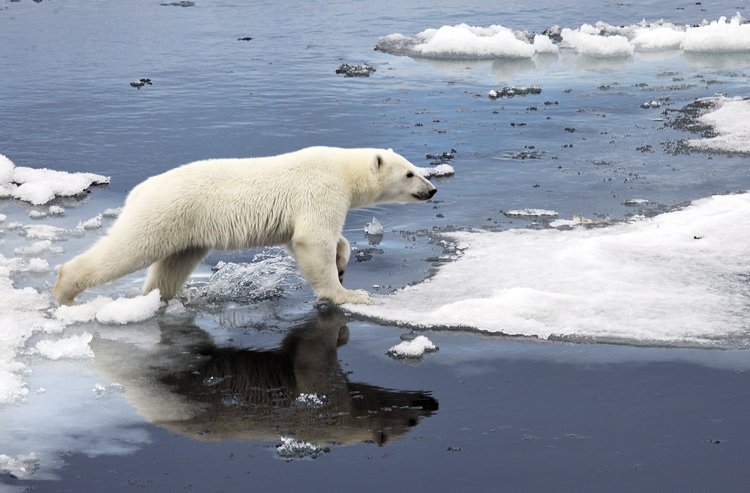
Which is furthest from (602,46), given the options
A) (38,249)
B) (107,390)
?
(107,390)

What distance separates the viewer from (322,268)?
27.0 ft

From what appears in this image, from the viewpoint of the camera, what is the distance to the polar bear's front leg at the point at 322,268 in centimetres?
823

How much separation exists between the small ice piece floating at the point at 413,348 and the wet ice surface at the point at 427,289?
0.32 feet

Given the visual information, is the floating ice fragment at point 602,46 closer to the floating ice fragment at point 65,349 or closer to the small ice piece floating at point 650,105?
the small ice piece floating at point 650,105

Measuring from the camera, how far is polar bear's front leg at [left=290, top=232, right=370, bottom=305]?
8.23 meters

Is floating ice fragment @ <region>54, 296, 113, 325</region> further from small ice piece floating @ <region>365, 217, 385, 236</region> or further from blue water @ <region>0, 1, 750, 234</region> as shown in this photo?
blue water @ <region>0, 1, 750, 234</region>

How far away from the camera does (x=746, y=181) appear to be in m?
11.8

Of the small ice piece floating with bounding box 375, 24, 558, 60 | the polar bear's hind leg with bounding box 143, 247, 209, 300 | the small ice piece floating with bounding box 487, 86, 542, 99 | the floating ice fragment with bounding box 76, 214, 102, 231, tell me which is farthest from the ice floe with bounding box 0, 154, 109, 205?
the small ice piece floating with bounding box 375, 24, 558, 60

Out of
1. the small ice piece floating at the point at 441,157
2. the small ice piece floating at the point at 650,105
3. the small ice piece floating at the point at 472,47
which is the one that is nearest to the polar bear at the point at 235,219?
the small ice piece floating at the point at 441,157

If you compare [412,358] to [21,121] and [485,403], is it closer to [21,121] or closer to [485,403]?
[485,403]

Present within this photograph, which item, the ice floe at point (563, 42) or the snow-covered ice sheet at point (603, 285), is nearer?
the snow-covered ice sheet at point (603, 285)

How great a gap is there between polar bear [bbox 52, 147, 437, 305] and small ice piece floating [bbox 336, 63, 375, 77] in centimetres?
1058

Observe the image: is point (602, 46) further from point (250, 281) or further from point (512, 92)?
point (250, 281)

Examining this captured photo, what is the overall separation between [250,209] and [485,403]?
2753mm
